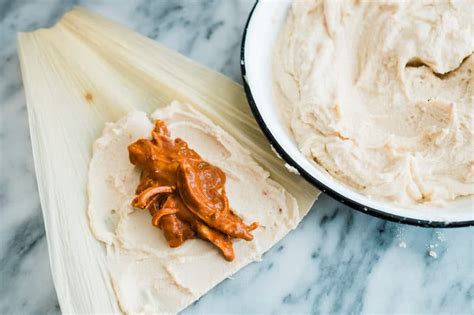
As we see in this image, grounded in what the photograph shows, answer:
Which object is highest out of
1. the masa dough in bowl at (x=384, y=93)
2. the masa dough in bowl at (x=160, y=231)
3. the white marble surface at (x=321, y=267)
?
the masa dough in bowl at (x=384, y=93)

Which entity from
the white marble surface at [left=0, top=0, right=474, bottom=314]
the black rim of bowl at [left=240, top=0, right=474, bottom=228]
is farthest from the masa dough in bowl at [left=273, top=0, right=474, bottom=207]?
the white marble surface at [left=0, top=0, right=474, bottom=314]

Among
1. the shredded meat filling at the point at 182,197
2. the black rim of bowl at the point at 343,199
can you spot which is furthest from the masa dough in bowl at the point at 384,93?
the shredded meat filling at the point at 182,197

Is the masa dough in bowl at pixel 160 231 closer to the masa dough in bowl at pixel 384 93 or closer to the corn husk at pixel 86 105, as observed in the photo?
the corn husk at pixel 86 105

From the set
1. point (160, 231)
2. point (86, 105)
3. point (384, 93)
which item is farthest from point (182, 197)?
point (384, 93)

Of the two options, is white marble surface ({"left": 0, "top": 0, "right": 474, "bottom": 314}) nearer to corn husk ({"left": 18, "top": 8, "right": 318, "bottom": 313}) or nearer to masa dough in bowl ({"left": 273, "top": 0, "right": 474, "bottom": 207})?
corn husk ({"left": 18, "top": 8, "right": 318, "bottom": 313})

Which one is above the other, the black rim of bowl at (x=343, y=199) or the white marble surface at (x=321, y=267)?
the black rim of bowl at (x=343, y=199)

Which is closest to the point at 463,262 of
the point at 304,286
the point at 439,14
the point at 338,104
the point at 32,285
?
the point at 304,286
